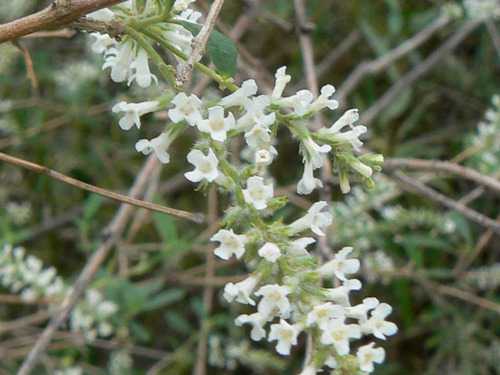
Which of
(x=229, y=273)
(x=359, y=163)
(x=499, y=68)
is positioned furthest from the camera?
(x=499, y=68)

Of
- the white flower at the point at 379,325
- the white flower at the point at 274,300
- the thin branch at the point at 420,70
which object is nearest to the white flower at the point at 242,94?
the white flower at the point at 274,300

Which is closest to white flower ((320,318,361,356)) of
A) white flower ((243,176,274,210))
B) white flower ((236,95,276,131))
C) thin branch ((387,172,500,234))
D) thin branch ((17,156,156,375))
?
white flower ((243,176,274,210))

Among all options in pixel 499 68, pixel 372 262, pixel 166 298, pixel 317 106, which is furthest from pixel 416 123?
pixel 317 106

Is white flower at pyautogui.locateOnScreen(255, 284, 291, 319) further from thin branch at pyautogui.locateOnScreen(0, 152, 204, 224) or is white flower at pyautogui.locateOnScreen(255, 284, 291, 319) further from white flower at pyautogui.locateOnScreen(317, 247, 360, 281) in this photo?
thin branch at pyautogui.locateOnScreen(0, 152, 204, 224)

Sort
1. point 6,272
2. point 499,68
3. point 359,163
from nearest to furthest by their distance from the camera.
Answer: point 359,163 < point 6,272 < point 499,68

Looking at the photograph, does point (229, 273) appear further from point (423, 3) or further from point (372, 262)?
point (423, 3)

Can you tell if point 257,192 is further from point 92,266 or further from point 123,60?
point 92,266

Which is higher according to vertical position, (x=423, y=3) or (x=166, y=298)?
(x=423, y=3)
